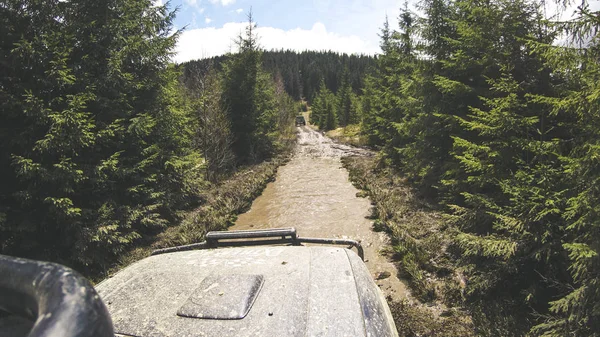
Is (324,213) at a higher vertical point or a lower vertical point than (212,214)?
lower

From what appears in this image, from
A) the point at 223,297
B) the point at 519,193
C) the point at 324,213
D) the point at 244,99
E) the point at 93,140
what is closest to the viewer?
the point at 223,297

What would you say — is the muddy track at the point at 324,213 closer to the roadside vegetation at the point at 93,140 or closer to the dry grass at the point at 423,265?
the dry grass at the point at 423,265

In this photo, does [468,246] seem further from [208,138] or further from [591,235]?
[208,138]

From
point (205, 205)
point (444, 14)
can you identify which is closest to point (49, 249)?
point (205, 205)

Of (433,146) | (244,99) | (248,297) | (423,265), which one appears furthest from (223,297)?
(244,99)

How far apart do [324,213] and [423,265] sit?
4994 millimetres

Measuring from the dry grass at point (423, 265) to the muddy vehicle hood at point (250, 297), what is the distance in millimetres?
3066

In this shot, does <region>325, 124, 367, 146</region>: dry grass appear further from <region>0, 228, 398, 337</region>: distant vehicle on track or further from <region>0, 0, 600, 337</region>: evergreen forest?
<region>0, 228, 398, 337</region>: distant vehicle on track

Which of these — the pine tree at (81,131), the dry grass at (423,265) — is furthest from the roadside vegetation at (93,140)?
the dry grass at (423,265)

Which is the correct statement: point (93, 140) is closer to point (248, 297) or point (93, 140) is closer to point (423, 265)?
point (248, 297)

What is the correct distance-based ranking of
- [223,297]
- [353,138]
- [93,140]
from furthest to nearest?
[353,138] → [93,140] → [223,297]

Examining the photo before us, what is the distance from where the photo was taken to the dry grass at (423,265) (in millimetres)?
4773

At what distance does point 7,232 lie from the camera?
6023 mm

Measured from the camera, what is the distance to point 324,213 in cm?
1111
